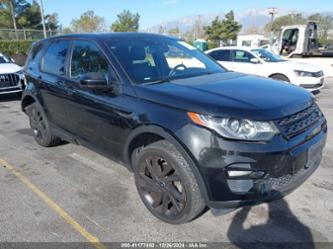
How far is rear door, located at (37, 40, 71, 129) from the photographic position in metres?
3.95

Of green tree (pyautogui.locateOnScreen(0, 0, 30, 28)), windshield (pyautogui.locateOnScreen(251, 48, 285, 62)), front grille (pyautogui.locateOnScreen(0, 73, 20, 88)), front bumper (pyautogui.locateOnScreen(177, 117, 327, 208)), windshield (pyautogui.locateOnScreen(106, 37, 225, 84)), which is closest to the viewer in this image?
front bumper (pyautogui.locateOnScreen(177, 117, 327, 208))

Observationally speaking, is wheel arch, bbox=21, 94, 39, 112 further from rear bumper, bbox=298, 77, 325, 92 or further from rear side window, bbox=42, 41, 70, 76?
rear bumper, bbox=298, 77, 325, 92

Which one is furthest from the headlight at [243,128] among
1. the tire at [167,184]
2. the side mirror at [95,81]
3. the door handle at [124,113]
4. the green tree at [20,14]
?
the green tree at [20,14]

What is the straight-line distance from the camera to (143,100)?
2.86 metres

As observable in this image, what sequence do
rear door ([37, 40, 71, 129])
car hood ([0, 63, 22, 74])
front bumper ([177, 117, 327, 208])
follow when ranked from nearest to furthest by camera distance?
front bumper ([177, 117, 327, 208])
rear door ([37, 40, 71, 129])
car hood ([0, 63, 22, 74])

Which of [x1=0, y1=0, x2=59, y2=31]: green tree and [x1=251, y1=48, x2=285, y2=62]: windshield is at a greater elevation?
[x1=0, y1=0, x2=59, y2=31]: green tree

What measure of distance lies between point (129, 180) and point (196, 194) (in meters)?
1.41

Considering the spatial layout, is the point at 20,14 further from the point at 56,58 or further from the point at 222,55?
the point at 56,58

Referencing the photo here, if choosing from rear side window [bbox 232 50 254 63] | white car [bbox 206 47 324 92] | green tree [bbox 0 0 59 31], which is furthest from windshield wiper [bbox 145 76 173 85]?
green tree [bbox 0 0 59 31]

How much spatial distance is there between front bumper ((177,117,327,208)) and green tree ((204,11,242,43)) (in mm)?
47939

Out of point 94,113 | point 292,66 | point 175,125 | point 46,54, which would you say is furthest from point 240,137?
point 292,66

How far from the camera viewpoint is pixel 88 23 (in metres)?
52.3

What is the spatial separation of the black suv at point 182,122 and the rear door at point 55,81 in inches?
1.1

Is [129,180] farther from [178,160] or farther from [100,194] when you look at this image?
[178,160]
